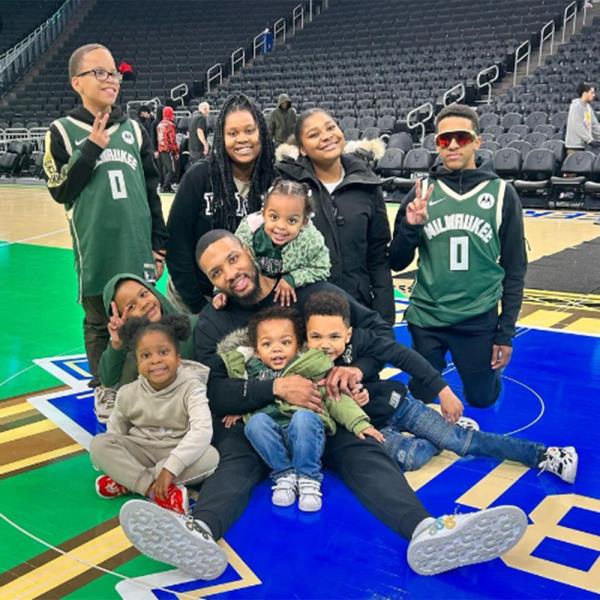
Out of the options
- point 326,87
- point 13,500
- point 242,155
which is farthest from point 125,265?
point 326,87

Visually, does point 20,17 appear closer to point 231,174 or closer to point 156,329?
point 231,174

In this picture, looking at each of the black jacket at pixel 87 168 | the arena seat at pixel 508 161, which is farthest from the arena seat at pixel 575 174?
the black jacket at pixel 87 168

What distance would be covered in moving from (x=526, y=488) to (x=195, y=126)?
405 inches

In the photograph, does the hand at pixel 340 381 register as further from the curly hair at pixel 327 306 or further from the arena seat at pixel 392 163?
the arena seat at pixel 392 163

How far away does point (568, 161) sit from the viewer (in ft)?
35.3

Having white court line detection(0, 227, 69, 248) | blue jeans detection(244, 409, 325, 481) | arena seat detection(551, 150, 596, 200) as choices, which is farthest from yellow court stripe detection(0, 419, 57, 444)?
arena seat detection(551, 150, 596, 200)

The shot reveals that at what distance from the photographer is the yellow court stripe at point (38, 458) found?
10.3ft

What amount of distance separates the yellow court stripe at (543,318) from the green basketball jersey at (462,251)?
198 cm

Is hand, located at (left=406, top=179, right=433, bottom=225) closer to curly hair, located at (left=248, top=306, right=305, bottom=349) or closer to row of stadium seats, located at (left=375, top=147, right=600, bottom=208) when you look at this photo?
curly hair, located at (left=248, top=306, right=305, bottom=349)

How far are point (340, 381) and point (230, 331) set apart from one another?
0.50m

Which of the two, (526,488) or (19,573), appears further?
(526,488)

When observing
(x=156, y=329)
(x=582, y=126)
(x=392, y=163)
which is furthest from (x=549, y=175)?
(x=156, y=329)

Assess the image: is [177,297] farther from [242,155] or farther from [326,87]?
[326,87]

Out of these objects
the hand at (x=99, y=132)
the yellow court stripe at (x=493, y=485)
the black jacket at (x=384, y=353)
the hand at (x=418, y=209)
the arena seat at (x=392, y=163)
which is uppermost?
the hand at (x=99, y=132)
